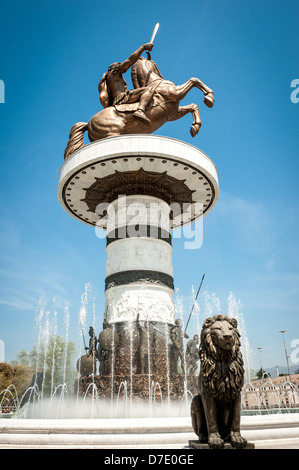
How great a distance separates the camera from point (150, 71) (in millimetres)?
14969

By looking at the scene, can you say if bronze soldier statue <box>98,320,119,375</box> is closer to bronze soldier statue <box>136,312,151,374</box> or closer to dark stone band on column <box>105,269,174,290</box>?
bronze soldier statue <box>136,312,151,374</box>

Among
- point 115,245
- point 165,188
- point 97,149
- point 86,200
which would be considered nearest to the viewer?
point 97,149

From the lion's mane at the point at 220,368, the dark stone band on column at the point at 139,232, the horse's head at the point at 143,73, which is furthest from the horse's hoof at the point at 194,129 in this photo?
the lion's mane at the point at 220,368

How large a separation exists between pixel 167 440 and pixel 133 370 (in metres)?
5.76

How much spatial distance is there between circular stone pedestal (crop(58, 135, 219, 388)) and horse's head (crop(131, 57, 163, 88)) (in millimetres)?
4105

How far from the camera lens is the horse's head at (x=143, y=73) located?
14797 mm

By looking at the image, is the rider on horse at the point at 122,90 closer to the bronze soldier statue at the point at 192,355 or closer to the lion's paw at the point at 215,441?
the bronze soldier statue at the point at 192,355

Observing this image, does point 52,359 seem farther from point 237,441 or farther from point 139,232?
point 237,441

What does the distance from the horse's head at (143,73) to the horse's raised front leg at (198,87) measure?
4.72 feet

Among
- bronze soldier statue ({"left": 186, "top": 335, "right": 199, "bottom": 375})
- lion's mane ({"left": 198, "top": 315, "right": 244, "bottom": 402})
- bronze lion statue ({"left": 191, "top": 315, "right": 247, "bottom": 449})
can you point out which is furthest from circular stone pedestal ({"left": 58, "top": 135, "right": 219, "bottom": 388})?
lion's mane ({"left": 198, "top": 315, "right": 244, "bottom": 402})

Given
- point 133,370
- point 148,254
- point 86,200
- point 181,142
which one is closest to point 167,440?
point 133,370

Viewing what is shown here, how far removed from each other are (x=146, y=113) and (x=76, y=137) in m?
3.05

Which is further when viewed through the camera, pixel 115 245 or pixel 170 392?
pixel 115 245

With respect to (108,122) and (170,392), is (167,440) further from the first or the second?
(108,122)
